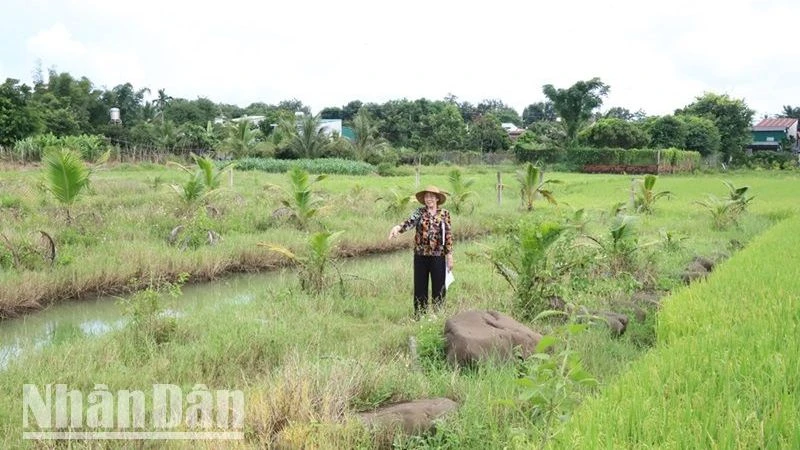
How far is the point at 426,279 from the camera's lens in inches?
256

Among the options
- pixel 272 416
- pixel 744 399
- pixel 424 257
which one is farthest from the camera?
pixel 424 257

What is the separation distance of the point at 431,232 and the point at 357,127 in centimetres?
3379

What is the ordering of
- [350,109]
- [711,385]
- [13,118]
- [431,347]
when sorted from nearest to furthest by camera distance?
[711,385], [431,347], [13,118], [350,109]

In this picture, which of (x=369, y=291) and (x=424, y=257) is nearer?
(x=424, y=257)

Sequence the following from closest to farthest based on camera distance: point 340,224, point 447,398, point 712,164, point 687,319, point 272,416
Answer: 1. point 272,416
2. point 447,398
3. point 687,319
4. point 340,224
5. point 712,164

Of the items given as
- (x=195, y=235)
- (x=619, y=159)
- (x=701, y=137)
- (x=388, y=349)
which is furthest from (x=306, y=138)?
(x=388, y=349)

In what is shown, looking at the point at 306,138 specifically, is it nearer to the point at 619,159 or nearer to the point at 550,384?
the point at 619,159

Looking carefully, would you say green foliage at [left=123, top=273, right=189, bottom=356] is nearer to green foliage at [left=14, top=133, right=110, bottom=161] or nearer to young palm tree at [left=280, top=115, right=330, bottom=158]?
green foliage at [left=14, top=133, right=110, bottom=161]

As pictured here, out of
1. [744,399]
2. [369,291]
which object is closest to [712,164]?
[369,291]

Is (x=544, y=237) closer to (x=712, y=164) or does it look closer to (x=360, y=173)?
(x=360, y=173)

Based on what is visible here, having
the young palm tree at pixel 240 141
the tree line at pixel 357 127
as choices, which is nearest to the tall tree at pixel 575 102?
the tree line at pixel 357 127

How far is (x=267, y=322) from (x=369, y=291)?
1962mm

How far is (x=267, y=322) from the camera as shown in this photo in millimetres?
5828

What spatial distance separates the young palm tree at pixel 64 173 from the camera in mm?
9570
